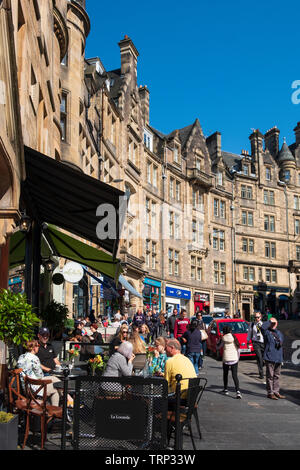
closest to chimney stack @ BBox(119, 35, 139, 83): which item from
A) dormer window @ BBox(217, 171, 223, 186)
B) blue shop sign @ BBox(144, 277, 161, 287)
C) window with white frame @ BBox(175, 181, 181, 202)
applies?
window with white frame @ BBox(175, 181, 181, 202)

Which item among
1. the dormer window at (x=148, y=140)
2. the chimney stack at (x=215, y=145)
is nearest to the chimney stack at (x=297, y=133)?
the chimney stack at (x=215, y=145)

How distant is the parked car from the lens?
18.1 m

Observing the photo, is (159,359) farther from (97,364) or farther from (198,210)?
(198,210)

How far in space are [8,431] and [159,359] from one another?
412cm

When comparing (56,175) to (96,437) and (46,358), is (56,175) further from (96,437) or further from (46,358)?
(96,437)

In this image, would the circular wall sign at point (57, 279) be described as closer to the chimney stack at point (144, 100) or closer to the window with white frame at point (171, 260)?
the window with white frame at point (171, 260)

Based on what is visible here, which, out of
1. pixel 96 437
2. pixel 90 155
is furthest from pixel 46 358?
pixel 90 155

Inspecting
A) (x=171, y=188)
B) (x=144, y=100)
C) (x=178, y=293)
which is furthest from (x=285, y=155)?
(x=178, y=293)

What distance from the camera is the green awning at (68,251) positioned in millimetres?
11484

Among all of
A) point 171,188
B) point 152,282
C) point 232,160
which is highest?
point 232,160

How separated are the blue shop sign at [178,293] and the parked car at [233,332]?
64.4 ft

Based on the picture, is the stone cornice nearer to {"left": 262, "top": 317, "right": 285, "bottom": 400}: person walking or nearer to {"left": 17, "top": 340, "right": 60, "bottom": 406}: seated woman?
{"left": 262, "top": 317, "right": 285, "bottom": 400}: person walking

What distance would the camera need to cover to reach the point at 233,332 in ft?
61.1
